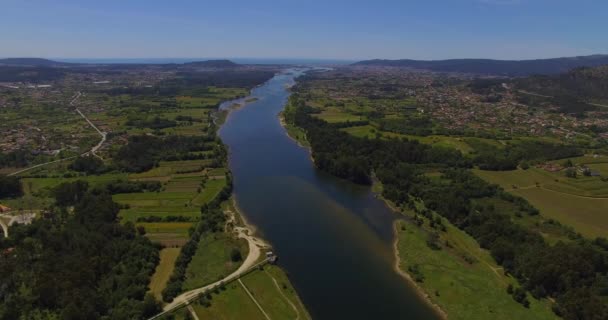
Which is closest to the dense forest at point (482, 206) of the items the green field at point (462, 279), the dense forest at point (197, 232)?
the green field at point (462, 279)

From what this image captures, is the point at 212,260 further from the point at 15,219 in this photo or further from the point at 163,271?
the point at 15,219

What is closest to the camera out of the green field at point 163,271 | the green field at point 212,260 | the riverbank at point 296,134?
the green field at point 163,271

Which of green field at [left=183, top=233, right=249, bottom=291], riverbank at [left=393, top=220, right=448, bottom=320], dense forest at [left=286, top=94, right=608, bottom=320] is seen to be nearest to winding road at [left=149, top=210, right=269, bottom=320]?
green field at [left=183, top=233, right=249, bottom=291]

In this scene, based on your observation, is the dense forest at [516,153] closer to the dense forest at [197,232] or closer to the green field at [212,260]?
the dense forest at [197,232]

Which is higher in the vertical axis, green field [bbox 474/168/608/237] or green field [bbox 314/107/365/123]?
green field [bbox 314/107/365/123]

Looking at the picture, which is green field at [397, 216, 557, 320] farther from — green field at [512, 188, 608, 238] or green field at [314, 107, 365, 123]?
green field at [314, 107, 365, 123]

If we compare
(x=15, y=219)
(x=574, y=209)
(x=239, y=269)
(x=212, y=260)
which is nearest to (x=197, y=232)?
(x=212, y=260)

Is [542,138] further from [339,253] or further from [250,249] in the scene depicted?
[250,249]
